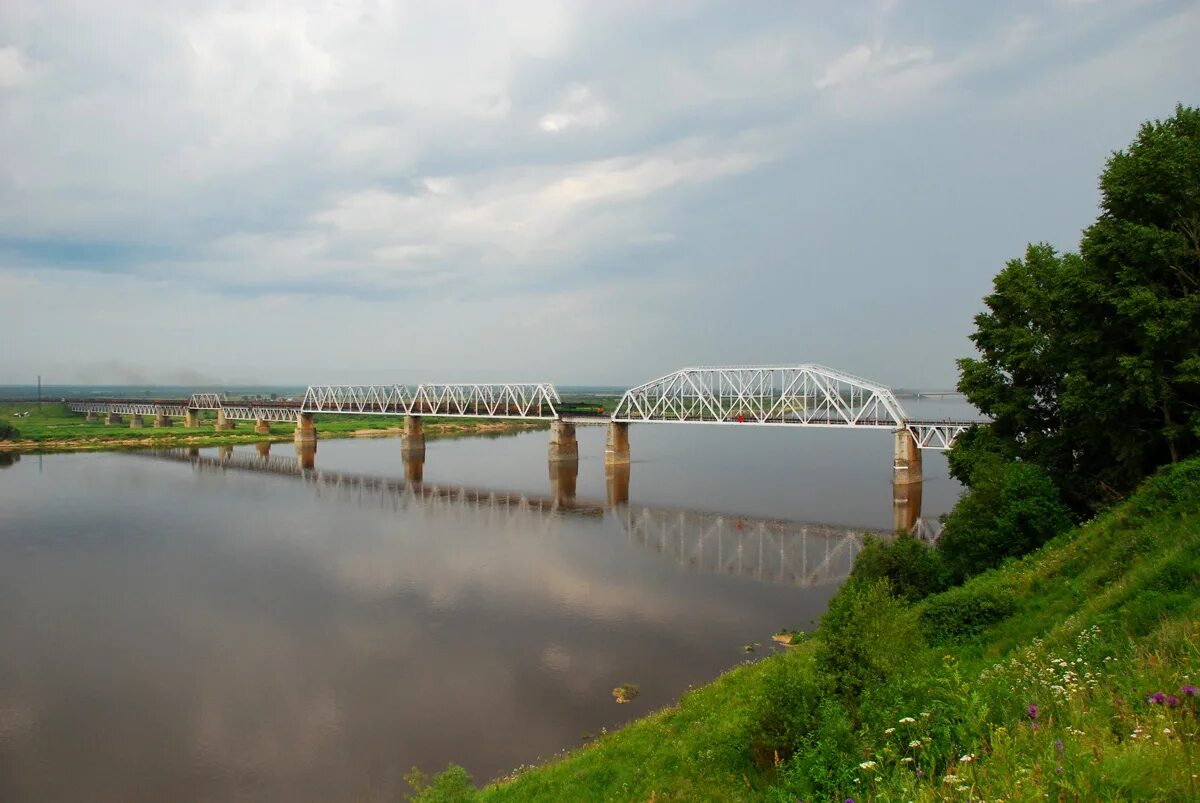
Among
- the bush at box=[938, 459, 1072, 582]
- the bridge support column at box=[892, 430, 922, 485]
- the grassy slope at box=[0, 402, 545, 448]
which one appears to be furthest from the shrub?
the grassy slope at box=[0, 402, 545, 448]

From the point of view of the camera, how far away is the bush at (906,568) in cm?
1727

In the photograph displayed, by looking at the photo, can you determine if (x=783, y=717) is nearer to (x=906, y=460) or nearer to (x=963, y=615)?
(x=963, y=615)

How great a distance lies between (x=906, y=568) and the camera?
58.0ft

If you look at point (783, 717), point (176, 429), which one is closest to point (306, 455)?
point (176, 429)

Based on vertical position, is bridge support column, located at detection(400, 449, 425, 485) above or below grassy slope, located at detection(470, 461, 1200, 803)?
below

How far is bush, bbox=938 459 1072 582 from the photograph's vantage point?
57.1 ft

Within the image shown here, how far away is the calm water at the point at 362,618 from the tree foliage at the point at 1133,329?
9329mm

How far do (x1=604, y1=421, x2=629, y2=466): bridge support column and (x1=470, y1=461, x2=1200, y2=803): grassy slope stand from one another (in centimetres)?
4325

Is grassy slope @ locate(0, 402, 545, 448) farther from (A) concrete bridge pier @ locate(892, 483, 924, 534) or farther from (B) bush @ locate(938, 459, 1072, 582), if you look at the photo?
(B) bush @ locate(938, 459, 1072, 582)

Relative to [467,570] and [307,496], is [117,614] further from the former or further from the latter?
[307,496]

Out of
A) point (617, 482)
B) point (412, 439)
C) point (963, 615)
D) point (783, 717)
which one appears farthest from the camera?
point (412, 439)

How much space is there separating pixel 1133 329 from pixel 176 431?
104 meters

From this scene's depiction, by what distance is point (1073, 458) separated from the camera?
21141mm

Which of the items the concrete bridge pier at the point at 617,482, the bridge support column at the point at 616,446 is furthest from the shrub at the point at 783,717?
the bridge support column at the point at 616,446
